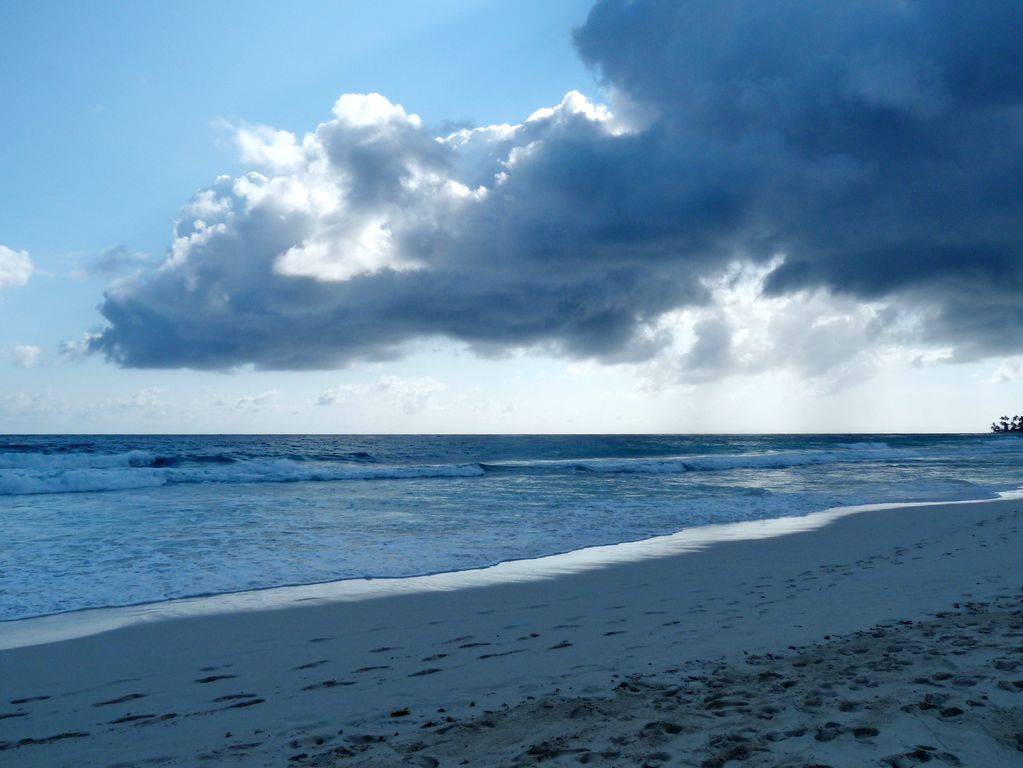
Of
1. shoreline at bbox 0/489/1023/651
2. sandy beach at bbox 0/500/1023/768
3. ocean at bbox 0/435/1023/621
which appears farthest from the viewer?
ocean at bbox 0/435/1023/621

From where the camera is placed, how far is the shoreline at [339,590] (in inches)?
312

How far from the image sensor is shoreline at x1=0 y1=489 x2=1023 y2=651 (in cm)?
793

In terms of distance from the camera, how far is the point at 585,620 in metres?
7.56

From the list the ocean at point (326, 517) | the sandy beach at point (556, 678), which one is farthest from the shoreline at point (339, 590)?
the ocean at point (326, 517)

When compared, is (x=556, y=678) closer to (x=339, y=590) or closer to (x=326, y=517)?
(x=339, y=590)

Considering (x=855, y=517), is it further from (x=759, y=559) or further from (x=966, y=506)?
(x=759, y=559)

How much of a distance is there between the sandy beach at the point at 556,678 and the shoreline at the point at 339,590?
142 mm

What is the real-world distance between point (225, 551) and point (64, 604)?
148 inches

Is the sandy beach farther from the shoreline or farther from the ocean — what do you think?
the ocean

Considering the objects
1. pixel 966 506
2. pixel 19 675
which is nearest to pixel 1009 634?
pixel 19 675

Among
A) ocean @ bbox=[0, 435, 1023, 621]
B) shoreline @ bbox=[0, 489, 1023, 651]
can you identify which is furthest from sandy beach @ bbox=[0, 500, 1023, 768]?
ocean @ bbox=[0, 435, 1023, 621]

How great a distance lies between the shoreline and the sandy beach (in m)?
0.14

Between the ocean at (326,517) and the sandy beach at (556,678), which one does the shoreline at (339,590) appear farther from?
the ocean at (326,517)

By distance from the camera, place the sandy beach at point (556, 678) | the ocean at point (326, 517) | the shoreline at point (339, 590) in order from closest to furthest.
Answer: the sandy beach at point (556, 678) → the shoreline at point (339, 590) → the ocean at point (326, 517)
